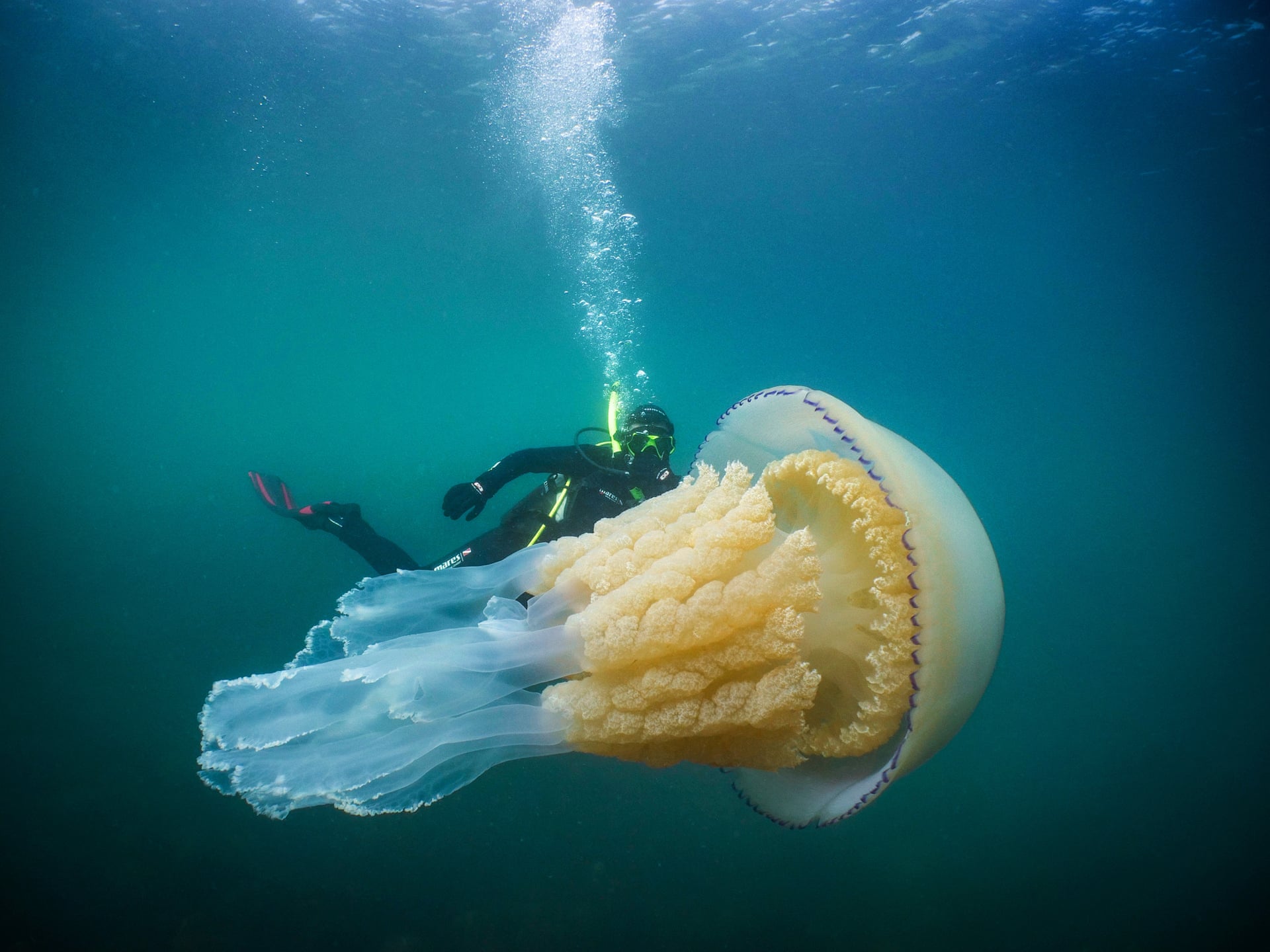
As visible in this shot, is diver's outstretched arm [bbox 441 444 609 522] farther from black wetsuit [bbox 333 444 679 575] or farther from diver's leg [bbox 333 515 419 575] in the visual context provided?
diver's leg [bbox 333 515 419 575]

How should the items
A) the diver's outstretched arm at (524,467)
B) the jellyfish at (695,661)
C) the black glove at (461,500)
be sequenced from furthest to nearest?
the diver's outstretched arm at (524,467) → the black glove at (461,500) → the jellyfish at (695,661)

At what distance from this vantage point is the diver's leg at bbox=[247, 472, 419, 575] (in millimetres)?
5785

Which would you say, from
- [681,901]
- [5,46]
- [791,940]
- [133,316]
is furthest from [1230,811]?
[133,316]

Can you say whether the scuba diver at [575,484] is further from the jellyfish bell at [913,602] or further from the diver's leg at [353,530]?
the jellyfish bell at [913,602]

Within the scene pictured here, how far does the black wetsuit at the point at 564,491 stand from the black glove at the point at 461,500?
3.4 inches

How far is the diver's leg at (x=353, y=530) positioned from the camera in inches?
228

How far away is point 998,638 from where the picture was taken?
1.64 meters

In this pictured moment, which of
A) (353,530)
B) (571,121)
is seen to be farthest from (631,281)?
(353,530)

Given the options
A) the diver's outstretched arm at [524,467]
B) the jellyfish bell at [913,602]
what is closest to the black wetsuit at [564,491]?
the diver's outstretched arm at [524,467]

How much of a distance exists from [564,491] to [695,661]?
291 cm

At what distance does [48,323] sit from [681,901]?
30079 mm

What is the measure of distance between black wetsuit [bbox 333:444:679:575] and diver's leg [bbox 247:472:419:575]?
4.34 ft

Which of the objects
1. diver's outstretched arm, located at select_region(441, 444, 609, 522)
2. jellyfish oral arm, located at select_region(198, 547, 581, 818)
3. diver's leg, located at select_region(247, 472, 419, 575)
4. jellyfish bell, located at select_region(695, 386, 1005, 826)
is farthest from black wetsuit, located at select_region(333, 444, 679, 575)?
jellyfish oral arm, located at select_region(198, 547, 581, 818)

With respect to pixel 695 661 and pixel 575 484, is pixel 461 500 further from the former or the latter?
pixel 695 661
